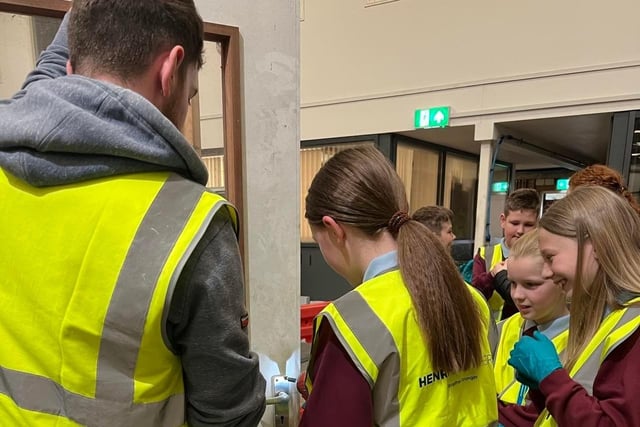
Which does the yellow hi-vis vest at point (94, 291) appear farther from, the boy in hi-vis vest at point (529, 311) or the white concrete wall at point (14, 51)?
the boy in hi-vis vest at point (529, 311)

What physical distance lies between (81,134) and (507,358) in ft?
4.97

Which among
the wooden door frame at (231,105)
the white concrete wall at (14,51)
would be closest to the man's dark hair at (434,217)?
the wooden door frame at (231,105)

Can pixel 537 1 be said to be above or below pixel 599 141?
above

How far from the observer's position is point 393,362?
2.56ft

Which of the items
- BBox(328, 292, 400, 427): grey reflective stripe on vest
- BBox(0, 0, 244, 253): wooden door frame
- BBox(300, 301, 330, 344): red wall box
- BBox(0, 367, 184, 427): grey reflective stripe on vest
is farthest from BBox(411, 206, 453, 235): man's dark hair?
BBox(0, 367, 184, 427): grey reflective stripe on vest

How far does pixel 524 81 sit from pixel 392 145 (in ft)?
4.89

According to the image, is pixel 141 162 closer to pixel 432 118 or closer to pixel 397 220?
pixel 397 220

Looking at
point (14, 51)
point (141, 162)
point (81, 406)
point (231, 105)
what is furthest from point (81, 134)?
point (14, 51)

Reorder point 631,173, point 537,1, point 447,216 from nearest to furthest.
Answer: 1. point 447,216
2. point 631,173
3. point 537,1

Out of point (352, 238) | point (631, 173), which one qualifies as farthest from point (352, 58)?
point (352, 238)

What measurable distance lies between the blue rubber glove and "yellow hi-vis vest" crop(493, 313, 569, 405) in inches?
9.2

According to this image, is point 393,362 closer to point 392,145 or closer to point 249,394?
point 249,394

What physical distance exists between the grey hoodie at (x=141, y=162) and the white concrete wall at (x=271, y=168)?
0.90 m

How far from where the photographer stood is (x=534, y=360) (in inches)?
43.4
